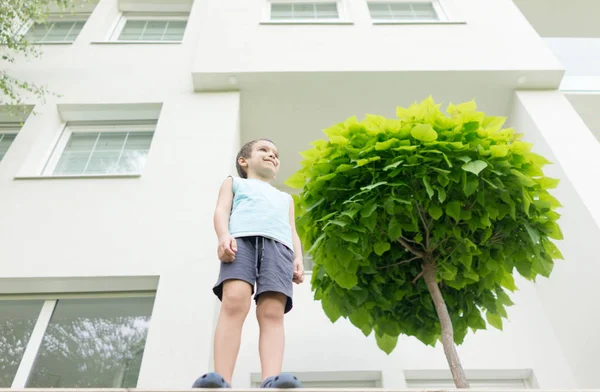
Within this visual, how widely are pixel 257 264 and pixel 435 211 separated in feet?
3.09

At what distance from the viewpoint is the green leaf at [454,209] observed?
87.9 inches

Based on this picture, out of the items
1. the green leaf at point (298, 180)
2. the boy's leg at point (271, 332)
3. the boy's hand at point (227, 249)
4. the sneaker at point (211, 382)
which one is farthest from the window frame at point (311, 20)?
the sneaker at point (211, 382)

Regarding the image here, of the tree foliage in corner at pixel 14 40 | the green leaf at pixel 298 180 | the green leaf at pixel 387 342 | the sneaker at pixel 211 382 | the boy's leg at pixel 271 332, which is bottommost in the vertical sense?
the sneaker at pixel 211 382

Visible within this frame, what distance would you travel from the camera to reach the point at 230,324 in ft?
5.80

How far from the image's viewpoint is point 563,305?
12.8ft

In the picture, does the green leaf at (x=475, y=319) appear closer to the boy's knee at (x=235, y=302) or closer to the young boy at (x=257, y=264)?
the young boy at (x=257, y=264)

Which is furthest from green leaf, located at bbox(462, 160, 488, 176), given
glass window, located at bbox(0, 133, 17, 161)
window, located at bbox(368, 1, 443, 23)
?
glass window, located at bbox(0, 133, 17, 161)

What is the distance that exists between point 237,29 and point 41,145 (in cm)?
260

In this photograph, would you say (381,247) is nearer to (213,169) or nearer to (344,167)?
(344,167)

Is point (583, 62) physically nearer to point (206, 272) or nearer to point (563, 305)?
point (563, 305)

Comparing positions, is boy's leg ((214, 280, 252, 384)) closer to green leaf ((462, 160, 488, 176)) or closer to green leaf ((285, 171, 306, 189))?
green leaf ((285, 171, 306, 189))

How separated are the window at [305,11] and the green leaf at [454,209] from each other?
4.72 meters

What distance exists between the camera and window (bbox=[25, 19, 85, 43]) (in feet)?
21.3

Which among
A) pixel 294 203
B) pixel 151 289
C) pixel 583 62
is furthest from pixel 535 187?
pixel 583 62
